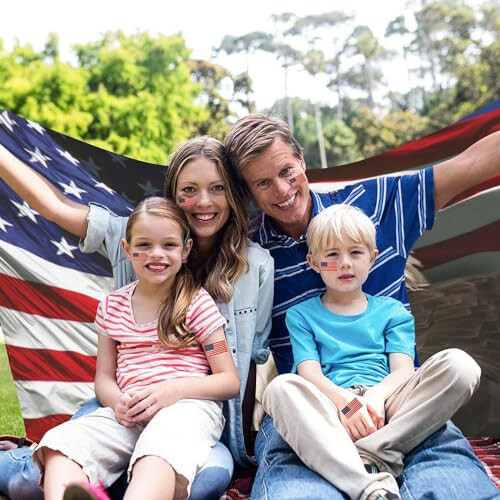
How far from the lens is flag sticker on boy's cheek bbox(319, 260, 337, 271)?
2150 millimetres

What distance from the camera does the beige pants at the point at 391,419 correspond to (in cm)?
176

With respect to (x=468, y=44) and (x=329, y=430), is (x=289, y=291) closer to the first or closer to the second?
(x=329, y=430)

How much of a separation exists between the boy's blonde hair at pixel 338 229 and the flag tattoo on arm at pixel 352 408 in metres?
0.47

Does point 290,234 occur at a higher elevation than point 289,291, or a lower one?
higher

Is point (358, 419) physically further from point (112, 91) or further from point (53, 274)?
point (112, 91)

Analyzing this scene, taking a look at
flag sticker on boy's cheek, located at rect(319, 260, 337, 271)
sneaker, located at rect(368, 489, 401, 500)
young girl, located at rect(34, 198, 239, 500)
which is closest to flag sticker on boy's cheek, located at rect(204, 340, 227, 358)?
young girl, located at rect(34, 198, 239, 500)

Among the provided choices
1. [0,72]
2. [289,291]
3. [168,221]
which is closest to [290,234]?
[289,291]

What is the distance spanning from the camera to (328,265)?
2.16 meters

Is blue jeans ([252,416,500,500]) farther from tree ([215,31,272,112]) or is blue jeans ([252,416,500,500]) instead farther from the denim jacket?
tree ([215,31,272,112])

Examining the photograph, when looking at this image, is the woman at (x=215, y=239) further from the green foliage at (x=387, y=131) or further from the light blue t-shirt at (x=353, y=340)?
the green foliage at (x=387, y=131)

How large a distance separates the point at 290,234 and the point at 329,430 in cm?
80

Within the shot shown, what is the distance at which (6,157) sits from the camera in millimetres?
2369

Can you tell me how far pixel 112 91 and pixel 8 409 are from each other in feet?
49.0

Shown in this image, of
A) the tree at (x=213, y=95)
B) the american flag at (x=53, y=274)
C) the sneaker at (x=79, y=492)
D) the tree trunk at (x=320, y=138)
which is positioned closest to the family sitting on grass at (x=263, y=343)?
the sneaker at (x=79, y=492)
